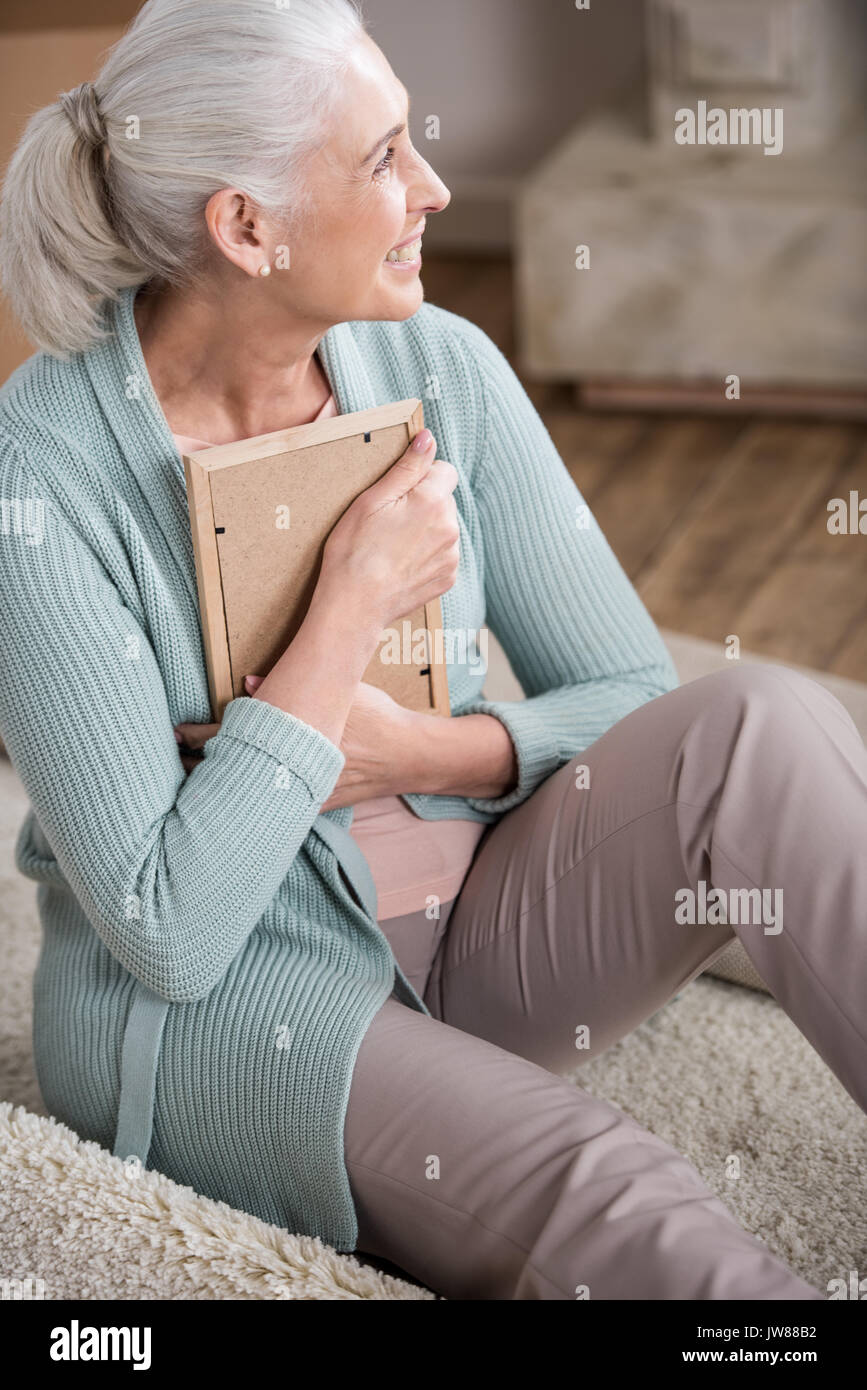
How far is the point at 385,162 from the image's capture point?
0.96 m

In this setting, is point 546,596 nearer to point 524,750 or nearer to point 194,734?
point 524,750

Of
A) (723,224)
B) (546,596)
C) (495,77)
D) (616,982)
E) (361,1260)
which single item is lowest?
(361,1260)

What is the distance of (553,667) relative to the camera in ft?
3.94

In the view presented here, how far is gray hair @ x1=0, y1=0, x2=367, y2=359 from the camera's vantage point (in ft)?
2.92

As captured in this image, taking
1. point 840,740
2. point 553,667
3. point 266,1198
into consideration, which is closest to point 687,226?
point 553,667

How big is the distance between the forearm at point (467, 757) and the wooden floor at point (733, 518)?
3.82 feet

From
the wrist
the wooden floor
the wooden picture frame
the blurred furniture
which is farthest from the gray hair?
the blurred furniture

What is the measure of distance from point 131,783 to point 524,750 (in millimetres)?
316

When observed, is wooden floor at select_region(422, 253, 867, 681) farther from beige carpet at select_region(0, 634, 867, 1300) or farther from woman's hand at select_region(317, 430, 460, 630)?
woman's hand at select_region(317, 430, 460, 630)

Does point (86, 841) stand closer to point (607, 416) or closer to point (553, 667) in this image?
point (553, 667)

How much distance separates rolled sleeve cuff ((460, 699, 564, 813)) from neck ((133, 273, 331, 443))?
0.27 meters

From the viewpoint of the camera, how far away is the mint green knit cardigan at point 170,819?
94 cm

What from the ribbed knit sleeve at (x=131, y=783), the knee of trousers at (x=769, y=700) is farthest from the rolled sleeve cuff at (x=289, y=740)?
the knee of trousers at (x=769, y=700)

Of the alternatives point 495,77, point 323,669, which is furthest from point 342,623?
point 495,77
